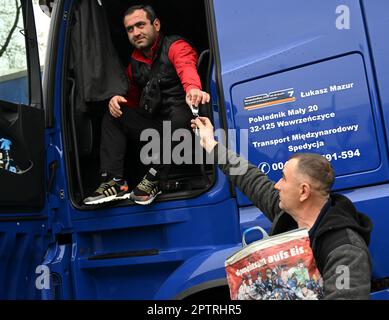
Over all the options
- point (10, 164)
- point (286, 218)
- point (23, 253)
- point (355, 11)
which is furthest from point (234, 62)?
point (23, 253)

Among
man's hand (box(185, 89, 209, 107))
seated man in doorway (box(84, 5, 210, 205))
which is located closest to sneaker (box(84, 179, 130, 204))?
seated man in doorway (box(84, 5, 210, 205))

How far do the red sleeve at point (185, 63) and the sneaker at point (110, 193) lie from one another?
2.20 ft

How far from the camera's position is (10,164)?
2.44 metres

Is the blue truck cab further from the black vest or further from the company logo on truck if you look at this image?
the black vest

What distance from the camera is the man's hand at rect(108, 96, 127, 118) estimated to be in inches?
105

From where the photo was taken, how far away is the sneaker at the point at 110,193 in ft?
8.17

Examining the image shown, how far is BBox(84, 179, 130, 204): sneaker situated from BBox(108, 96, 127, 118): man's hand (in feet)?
1.27

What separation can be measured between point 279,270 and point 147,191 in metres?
1.16

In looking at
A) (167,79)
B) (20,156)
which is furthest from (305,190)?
(20,156)

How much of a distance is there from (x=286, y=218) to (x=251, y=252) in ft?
0.88

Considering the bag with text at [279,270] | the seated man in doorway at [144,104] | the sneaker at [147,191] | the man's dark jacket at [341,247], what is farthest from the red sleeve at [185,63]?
the bag with text at [279,270]

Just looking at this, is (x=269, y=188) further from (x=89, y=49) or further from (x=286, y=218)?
(x=89, y=49)

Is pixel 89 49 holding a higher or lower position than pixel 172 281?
higher

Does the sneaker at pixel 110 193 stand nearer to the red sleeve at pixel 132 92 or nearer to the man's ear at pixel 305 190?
the red sleeve at pixel 132 92
